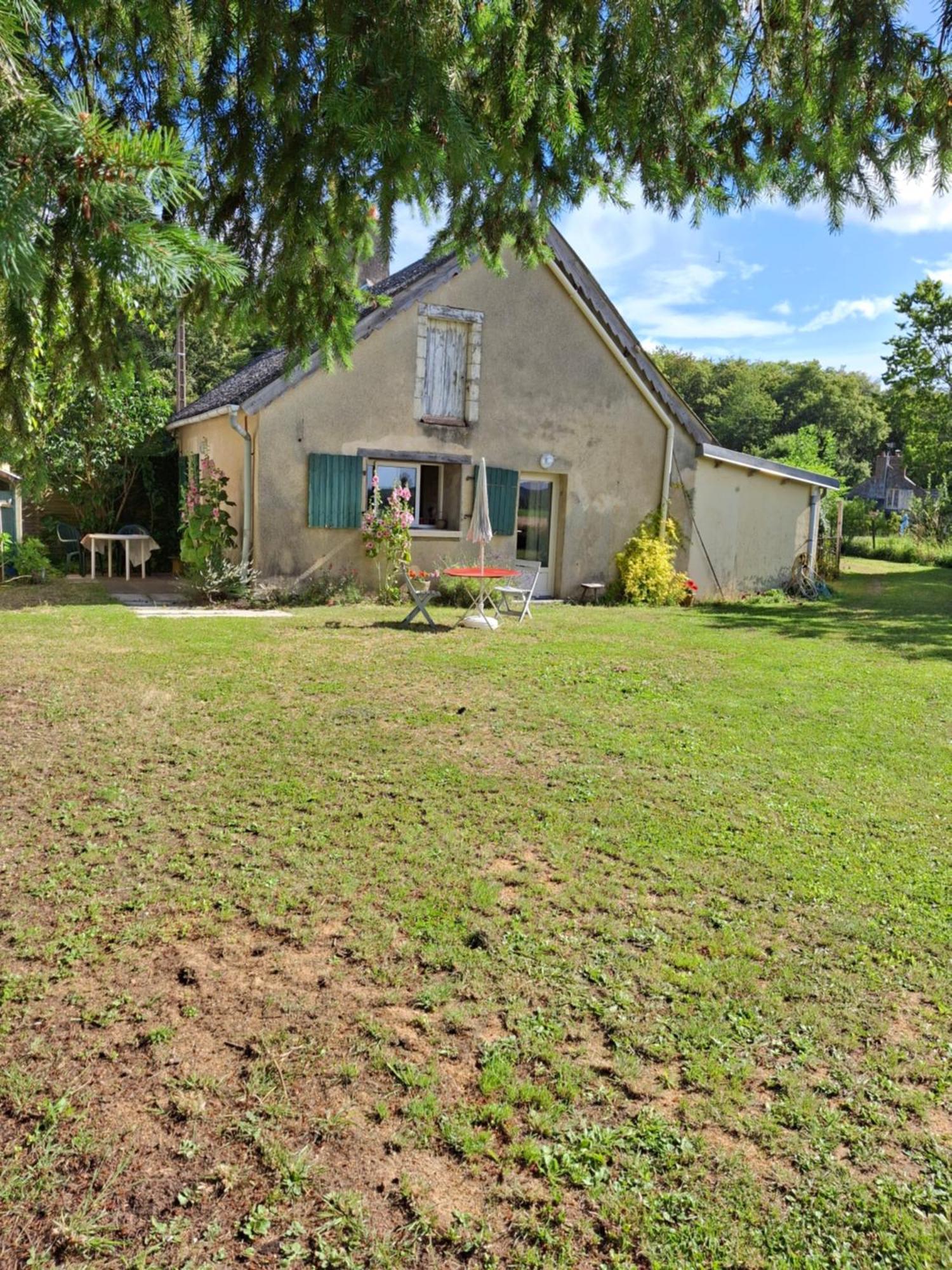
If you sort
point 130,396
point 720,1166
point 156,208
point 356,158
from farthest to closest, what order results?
point 130,396, point 356,158, point 720,1166, point 156,208

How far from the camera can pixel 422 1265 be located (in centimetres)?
193

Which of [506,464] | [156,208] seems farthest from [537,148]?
[506,464]

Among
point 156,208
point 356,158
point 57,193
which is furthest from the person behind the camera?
point 356,158

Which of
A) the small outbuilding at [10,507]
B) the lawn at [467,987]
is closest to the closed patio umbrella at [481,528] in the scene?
the lawn at [467,987]

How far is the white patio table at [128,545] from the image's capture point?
1363 centimetres

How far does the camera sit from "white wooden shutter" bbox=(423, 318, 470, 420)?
12.5 m

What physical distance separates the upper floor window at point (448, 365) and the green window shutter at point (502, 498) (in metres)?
0.93

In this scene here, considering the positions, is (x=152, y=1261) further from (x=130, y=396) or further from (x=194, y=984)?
(x=130, y=396)

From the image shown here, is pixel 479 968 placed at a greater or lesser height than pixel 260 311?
lesser

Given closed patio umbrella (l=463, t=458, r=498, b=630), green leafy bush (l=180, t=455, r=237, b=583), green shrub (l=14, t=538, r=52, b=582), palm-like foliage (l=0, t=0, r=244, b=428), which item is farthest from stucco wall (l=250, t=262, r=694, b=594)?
palm-like foliage (l=0, t=0, r=244, b=428)

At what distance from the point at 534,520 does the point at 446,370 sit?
2.96 metres

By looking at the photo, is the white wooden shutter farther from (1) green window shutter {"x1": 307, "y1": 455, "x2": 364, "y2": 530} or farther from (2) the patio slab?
(2) the patio slab

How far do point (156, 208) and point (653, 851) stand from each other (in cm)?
346

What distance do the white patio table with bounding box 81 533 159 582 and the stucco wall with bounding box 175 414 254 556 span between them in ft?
5.81
